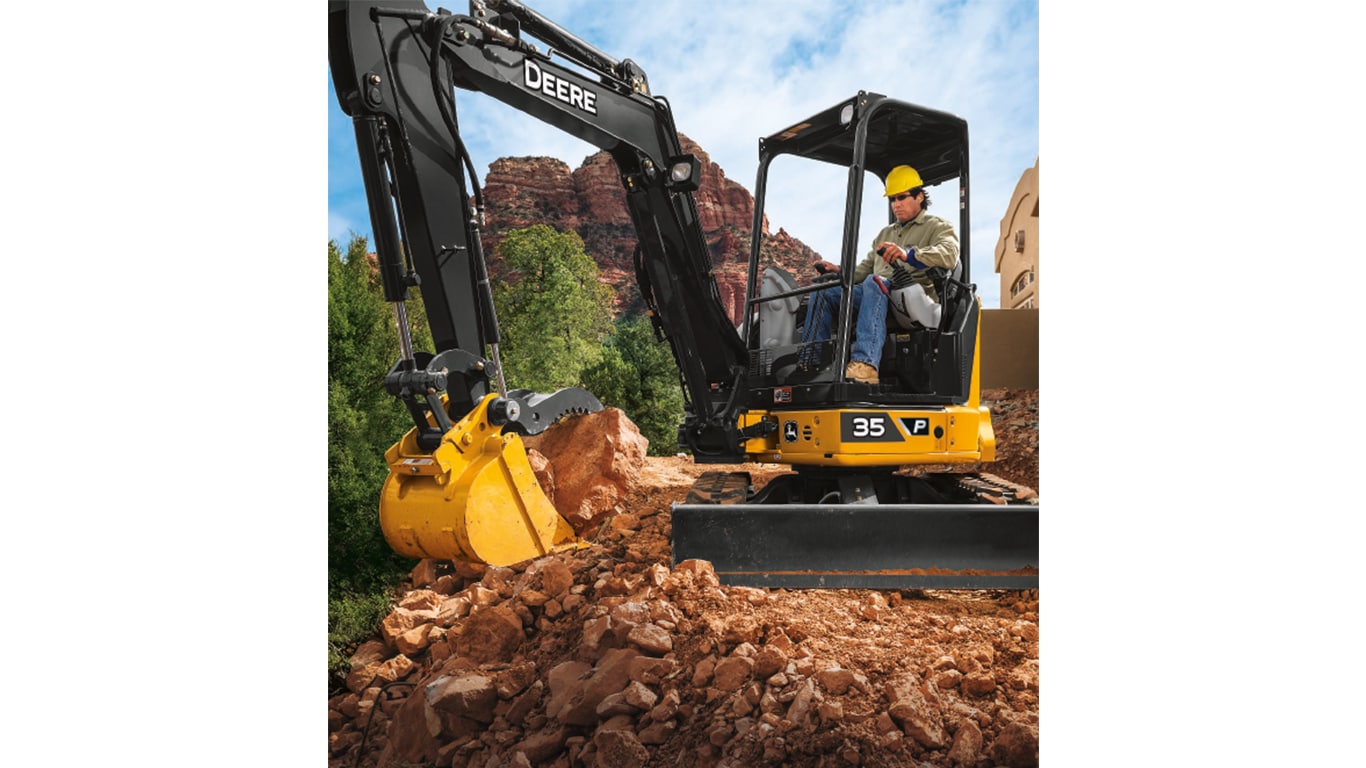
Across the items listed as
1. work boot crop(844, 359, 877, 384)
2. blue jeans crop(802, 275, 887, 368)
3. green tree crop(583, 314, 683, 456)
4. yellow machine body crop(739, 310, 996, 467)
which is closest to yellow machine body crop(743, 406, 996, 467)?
yellow machine body crop(739, 310, 996, 467)

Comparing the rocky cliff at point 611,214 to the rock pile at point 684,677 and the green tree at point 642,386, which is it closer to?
the green tree at point 642,386

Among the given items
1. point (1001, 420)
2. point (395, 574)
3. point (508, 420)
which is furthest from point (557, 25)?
point (1001, 420)

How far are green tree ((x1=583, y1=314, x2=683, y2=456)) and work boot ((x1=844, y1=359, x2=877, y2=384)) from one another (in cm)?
156

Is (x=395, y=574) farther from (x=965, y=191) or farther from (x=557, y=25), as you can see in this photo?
(x=965, y=191)

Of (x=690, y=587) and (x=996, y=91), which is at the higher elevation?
(x=996, y=91)

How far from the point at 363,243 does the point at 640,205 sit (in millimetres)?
1139

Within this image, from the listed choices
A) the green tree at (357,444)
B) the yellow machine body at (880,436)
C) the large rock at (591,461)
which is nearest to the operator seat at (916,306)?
the yellow machine body at (880,436)

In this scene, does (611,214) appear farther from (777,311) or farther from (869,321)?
(869,321)

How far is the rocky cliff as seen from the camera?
3.55 meters

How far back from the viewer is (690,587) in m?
3.08

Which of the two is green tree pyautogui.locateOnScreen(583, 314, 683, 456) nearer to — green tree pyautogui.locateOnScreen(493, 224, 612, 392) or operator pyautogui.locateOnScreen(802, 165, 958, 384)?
green tree pyautogui.locateOnScreen(493, 224, 612, 392)

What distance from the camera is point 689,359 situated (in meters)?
3.79

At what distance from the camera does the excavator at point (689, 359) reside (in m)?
2.57

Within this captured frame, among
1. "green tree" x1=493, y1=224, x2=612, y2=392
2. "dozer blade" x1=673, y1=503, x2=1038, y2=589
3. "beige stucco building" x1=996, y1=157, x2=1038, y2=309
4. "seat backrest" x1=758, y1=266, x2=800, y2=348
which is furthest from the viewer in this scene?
"green tree" x1=493, y1=224, x2=612, y2=392
